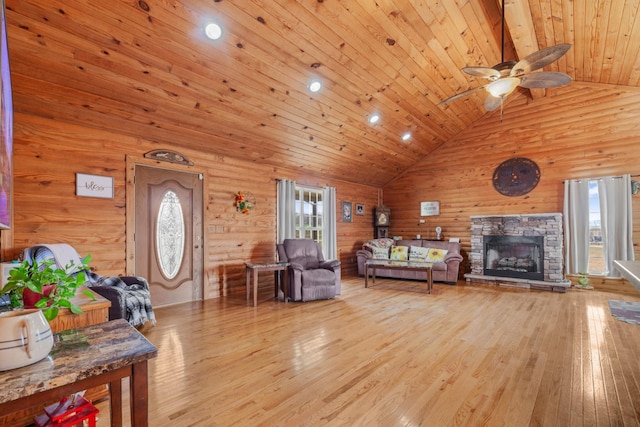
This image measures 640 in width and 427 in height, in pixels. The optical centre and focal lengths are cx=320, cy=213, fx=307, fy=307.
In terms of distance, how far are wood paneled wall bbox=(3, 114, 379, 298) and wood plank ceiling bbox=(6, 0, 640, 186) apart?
0.21 metres

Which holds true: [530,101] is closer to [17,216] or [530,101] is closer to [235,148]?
[235,148]

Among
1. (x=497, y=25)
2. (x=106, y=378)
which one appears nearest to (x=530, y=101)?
(x=497, y=25)

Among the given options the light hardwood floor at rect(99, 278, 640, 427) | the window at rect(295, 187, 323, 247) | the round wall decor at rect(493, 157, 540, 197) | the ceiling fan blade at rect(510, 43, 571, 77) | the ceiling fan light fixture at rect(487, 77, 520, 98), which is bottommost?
the light hardwood floor at rect(99, 278, 640, 427)

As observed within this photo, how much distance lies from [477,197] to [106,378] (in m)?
7.32

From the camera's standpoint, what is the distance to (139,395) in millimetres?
1011

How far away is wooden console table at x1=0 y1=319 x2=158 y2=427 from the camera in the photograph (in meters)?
A: 0.81

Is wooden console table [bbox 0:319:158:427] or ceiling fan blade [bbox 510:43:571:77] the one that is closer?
wooden console table [bbox 0:319:158:427]

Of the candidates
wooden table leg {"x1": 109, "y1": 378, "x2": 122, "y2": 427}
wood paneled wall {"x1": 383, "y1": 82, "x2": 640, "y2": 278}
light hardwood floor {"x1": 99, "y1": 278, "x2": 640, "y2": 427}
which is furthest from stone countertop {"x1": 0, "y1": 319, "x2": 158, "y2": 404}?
wood paneled wall {"x1": 383, "y1": 82, "x2": 640, "y2": 278}

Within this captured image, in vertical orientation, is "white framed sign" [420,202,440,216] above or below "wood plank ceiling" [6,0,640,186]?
below

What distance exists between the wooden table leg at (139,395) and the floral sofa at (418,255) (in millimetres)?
5857

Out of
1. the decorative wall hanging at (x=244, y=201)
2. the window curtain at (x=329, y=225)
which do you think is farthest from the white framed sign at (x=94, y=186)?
the window curtain at (x=329, y=225)

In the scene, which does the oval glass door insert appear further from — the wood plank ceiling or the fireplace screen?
the fireplace screen

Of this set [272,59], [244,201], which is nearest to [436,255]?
[244,201]

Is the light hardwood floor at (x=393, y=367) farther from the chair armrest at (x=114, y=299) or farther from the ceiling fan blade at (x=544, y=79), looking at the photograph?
the ceiling fan blade at (x=544, y=79)
